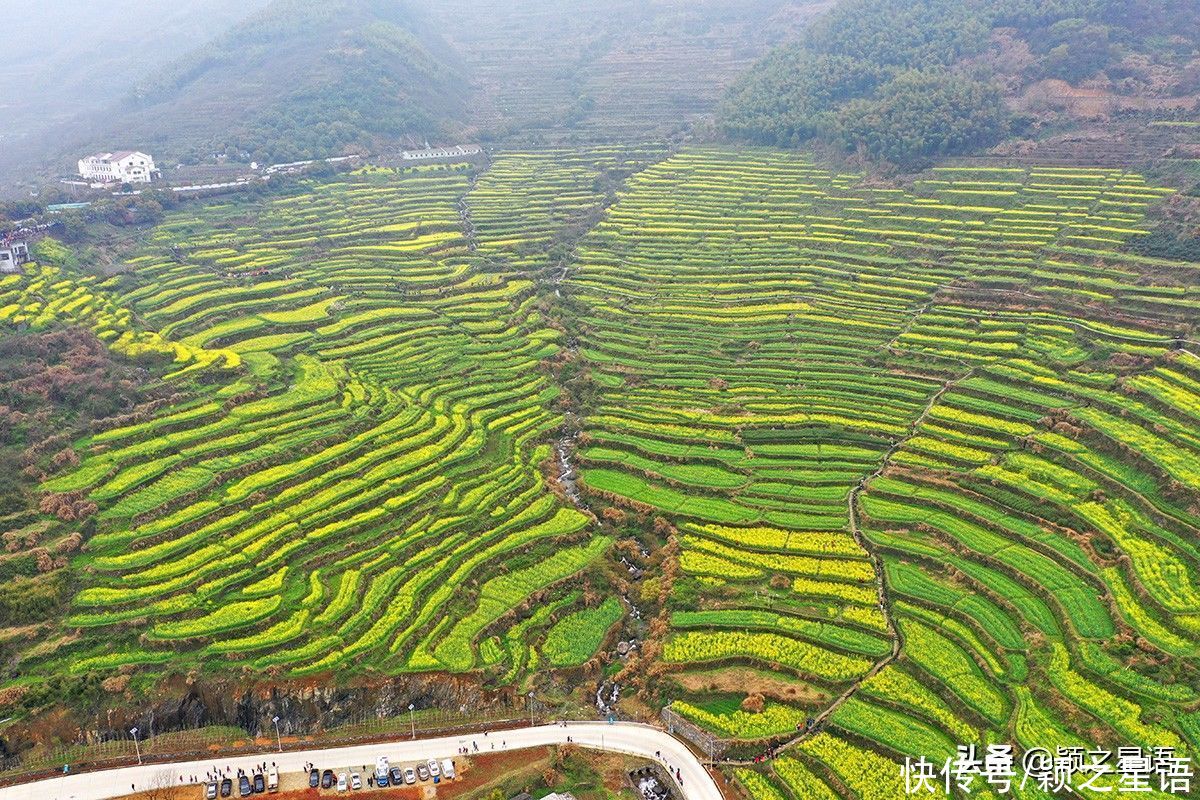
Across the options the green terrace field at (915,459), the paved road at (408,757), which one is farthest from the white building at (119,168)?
the paved road at (408,757)

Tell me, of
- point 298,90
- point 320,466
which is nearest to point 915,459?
point 320,466

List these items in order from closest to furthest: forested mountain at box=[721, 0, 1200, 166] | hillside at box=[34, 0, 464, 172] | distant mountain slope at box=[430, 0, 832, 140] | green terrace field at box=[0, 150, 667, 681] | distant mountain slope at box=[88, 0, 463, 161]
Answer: green terrace field at box=[0, 150, 667, 681] < forested mountain at box=[721, 0, 1200, 166] < hillside at box=[34, 0, 464, 172] < distant mountain slope at box=[88, 0, 463, 161] < distant mountain slope at box=[430, 0, 832, 140]

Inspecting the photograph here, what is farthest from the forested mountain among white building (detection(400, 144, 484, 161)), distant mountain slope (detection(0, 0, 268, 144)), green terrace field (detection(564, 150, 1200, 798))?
distant mountain slope (detection(0, 0, 268, 144))

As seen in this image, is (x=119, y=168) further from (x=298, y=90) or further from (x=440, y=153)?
(x=440, y=153)

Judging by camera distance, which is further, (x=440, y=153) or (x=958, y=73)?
(x=440, y=153)

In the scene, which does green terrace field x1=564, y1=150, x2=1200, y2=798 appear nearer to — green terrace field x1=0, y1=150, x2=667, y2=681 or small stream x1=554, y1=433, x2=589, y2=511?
small stream x1=554, y1=433, x2=589, y2=511

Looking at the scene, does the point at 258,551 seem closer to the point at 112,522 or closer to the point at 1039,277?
the point at 112,522
